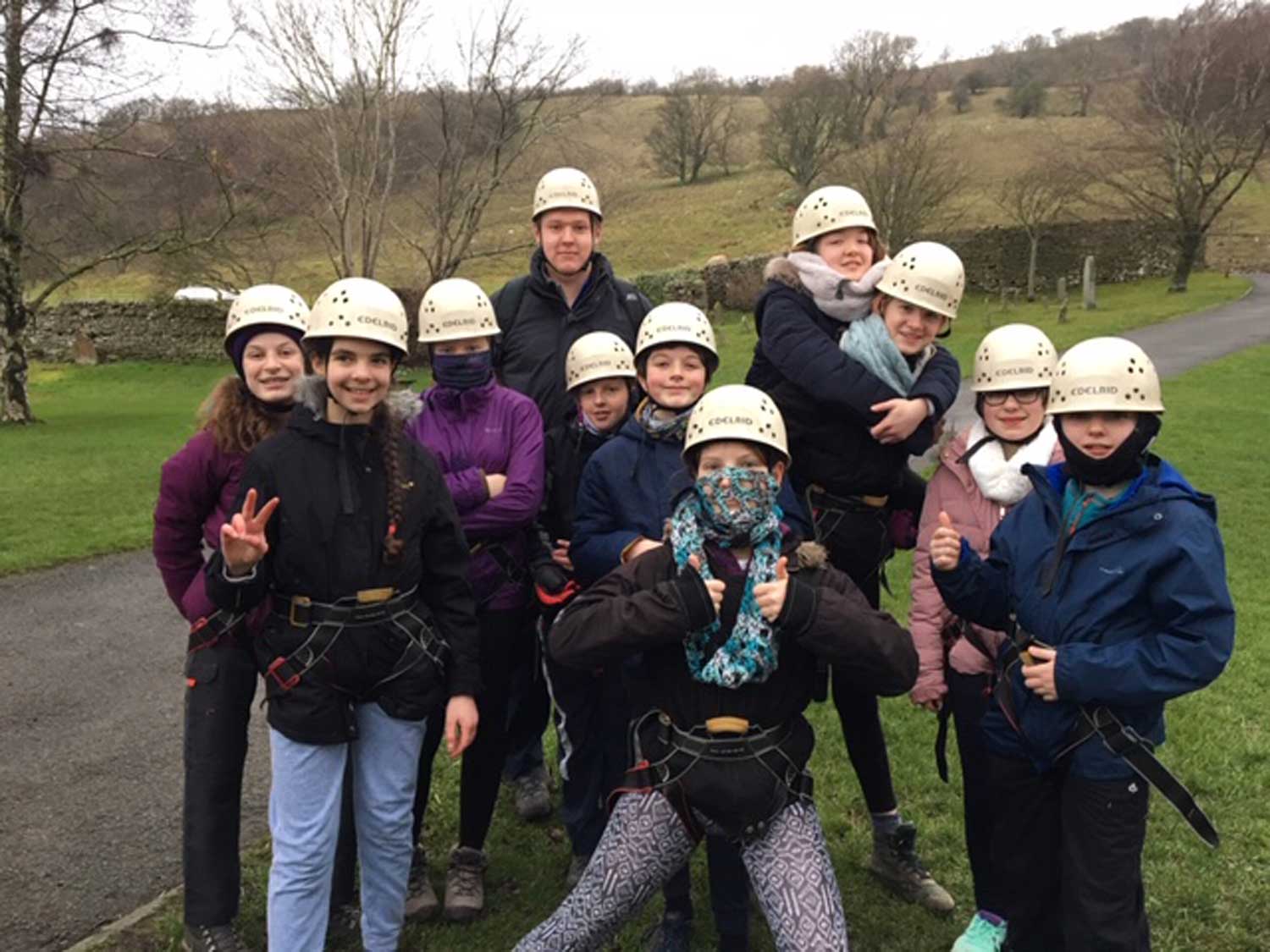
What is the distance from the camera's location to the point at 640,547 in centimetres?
394

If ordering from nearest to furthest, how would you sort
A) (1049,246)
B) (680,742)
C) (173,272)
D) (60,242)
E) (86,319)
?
1. (680,742)
2. (60,242)
3. (173,272)
4. (86,319)
5. (1049,246)

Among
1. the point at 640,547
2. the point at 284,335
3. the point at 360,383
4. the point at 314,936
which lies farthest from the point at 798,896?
the point at 284,335

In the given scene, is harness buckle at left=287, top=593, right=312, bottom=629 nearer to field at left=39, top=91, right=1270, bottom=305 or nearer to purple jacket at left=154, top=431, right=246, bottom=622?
purple jacket at left=154, top=431, right=246, bottom=622

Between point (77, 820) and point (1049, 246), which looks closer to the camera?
point (77, 820)

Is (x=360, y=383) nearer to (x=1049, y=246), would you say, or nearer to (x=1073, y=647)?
(x=1073, y=647)

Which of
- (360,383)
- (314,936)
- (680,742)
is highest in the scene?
(360,383)

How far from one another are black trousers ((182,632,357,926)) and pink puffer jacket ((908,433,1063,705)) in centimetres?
231

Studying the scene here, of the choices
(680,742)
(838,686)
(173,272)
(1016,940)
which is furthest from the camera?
(173,272)

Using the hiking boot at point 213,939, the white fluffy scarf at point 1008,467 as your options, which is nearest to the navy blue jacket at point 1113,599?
the white fluffy scarf at point 1008,467

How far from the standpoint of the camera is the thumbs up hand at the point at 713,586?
332 cm

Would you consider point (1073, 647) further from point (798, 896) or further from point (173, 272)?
point (173, 272)

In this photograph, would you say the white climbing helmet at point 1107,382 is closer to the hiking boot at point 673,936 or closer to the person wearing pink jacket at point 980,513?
the person wearing pink jacket at point 980,513

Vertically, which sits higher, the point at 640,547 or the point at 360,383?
the point at 360,383

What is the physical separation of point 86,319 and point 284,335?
1386 inches
